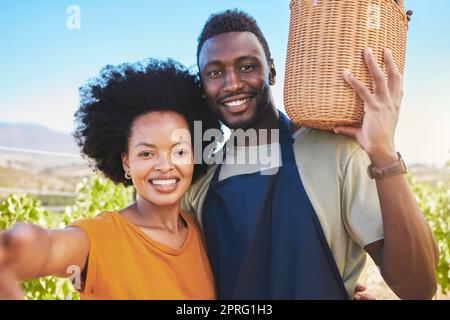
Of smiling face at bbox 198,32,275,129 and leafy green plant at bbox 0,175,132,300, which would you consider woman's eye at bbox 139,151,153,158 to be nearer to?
smiling face at bbox 198,32,275,129

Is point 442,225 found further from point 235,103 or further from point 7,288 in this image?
point 7,288

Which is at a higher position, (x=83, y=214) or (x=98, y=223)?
(x=83, y=214)

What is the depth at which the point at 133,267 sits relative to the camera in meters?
1.35

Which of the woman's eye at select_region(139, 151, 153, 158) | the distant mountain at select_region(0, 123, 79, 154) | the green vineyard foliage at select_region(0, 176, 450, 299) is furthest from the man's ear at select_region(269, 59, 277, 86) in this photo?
the distant mountain at select_region(0, 123, 79, 154)

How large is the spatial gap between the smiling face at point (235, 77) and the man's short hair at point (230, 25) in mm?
32

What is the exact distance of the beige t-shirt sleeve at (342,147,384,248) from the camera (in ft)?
4.39

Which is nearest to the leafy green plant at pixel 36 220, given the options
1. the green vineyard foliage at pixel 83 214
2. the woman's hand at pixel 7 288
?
the green vineyard foliage at pixel 83 214

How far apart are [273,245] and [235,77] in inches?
20.1

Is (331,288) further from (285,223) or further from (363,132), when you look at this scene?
(363,132)

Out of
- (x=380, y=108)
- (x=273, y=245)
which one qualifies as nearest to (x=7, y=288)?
(x=273, y=245)

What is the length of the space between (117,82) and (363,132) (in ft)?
2.61

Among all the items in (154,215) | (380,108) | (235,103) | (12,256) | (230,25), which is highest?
(230,25)
